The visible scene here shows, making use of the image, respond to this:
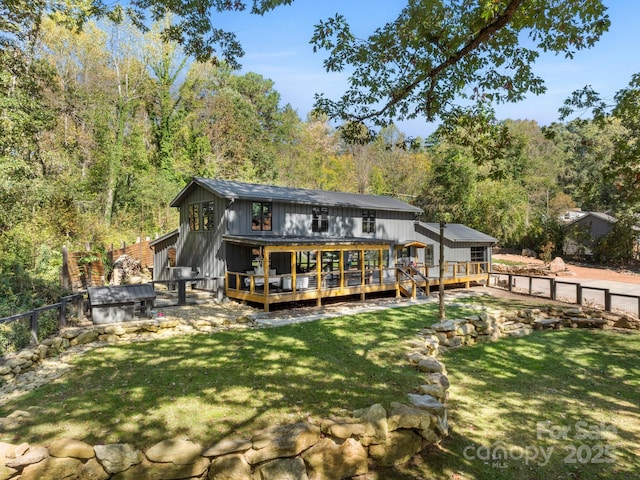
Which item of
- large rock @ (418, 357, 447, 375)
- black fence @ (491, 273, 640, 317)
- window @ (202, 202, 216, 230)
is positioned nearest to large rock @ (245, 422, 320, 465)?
large rock @ (418, 357, 447, 375)

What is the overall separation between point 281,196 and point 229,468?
557 inches

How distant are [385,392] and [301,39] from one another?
7418mm

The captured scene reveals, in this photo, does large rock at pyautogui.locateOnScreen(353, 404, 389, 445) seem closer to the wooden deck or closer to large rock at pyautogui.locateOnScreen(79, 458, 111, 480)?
Result: large rock at pyautogui.locateOnScreen(79, 458, 111, 480)

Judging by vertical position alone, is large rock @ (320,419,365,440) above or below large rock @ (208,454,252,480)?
above

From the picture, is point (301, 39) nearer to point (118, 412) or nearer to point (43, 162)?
point (118, 412)

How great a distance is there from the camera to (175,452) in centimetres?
382

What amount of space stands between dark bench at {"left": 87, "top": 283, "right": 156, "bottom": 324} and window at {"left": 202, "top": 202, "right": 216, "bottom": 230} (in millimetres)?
6156

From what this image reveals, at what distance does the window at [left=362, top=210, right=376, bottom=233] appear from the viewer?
807 inches

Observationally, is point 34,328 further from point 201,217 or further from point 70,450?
point 201,217

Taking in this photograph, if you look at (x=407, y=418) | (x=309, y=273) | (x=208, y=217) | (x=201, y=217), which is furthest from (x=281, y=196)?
(x=407, y=418)

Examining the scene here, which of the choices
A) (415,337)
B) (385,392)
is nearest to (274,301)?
(415,337)

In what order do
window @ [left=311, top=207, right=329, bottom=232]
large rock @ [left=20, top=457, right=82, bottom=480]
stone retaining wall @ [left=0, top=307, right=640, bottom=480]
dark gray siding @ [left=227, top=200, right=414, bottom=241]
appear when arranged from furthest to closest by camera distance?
window @ [left=311, top=207, right=329, bottom=232] < dark gray siding @ [left=227, top=200, right=414, bottom=241] < stone retaining wall @ [left=0, top=307, right=640, bottom=480] < large rock @ [left=20, top=457, right=82, bottom=480]

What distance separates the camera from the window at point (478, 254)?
23375mm

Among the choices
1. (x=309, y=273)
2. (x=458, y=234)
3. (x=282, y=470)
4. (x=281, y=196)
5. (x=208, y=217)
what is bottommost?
(x=282, y=470)
